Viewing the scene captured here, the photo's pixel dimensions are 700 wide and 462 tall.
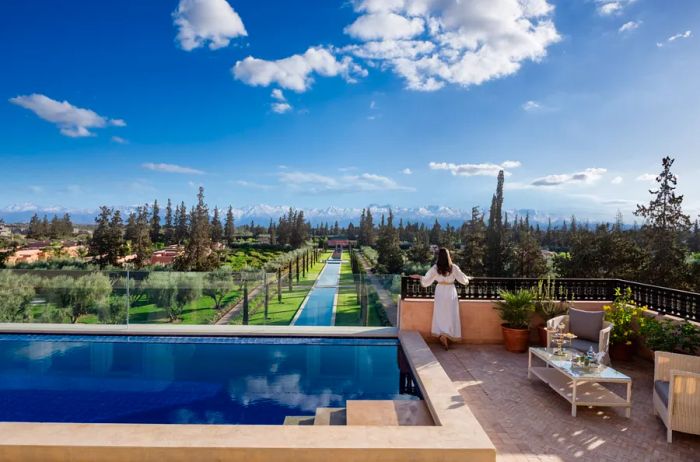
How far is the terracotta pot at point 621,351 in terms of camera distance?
545cm

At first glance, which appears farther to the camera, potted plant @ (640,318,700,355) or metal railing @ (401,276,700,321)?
metal railing @ (401,276,700,321)

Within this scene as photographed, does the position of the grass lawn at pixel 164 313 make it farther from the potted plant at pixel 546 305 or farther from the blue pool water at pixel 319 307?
the potted plant at pixel 546 305

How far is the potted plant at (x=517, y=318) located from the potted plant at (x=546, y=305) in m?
0.21

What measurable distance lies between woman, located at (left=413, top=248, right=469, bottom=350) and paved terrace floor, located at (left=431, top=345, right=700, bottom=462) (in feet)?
2.66

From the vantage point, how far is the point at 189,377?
16.3 ft

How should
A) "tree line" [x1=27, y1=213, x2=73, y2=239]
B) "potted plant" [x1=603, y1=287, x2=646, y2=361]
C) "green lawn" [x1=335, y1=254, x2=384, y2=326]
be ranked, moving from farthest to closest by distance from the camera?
"tree line" [x1=27, y1=213, x2=73, y2=239] → "green lawn" [x1=335, y1=254, x2=384, y2=326] → "potted plant" [x1=603, y1=287, x2=646, y2=361]

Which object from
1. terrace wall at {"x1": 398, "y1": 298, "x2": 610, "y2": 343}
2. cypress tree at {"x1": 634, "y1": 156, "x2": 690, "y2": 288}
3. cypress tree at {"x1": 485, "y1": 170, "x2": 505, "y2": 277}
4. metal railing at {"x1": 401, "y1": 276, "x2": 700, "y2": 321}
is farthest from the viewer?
cypress tree at {"x1": 485, "y1": 170, "x2": 505, "y2": 277}

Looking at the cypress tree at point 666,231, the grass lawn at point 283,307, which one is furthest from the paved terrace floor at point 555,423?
the cypress tree at point 666,231

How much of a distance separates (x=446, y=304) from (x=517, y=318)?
1110mm

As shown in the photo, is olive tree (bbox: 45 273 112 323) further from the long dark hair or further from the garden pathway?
the long dark hair

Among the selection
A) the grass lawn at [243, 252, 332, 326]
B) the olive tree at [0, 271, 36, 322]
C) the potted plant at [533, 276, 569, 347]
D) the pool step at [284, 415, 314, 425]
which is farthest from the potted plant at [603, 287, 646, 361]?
the olive tree at [0, 271, 36, 322]

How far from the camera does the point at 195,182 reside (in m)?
47.6

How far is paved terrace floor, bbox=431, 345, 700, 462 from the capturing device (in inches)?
125

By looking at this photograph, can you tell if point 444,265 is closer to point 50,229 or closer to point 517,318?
point 517,318
